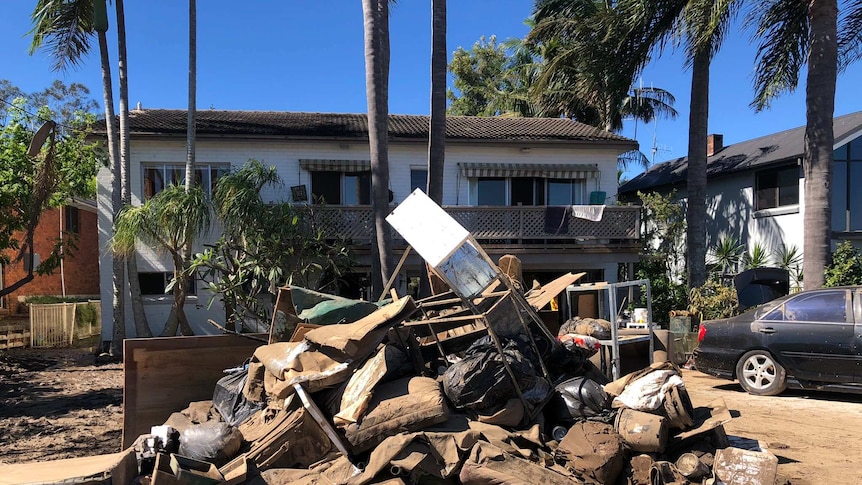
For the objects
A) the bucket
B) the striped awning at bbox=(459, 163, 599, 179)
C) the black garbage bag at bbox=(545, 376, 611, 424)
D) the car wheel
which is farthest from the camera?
the striped awning at bbox=(459, 163, 599, 179)

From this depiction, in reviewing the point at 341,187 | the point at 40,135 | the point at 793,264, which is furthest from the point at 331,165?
the point at 793,264

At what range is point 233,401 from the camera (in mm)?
5582

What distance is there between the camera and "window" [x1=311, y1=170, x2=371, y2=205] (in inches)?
600

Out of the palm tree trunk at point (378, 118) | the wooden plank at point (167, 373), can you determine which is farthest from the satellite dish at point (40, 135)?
the wooden plank at point (167, 373)

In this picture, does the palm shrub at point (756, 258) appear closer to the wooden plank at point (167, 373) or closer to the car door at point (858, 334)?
the car door at point (858, 334)

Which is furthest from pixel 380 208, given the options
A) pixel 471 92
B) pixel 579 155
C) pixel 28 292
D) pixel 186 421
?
pixel 471 92

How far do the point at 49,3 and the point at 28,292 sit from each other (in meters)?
11.4

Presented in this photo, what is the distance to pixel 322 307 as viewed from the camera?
605cm

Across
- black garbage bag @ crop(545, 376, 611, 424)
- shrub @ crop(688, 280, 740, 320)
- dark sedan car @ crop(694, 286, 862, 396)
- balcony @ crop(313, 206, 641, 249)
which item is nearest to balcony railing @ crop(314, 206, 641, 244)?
balcony @ crop(313, 206, 641, 249)

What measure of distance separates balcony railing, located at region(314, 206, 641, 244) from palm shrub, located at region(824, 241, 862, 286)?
14.3ft

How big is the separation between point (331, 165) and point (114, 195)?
16.9 ft

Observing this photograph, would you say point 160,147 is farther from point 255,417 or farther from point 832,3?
point 832,3

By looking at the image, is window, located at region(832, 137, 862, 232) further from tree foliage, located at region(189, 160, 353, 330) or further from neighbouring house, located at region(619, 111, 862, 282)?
tree foliage, located at region(189, 160, 353, 330)

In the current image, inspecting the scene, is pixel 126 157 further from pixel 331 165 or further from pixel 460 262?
pixel 460 262
